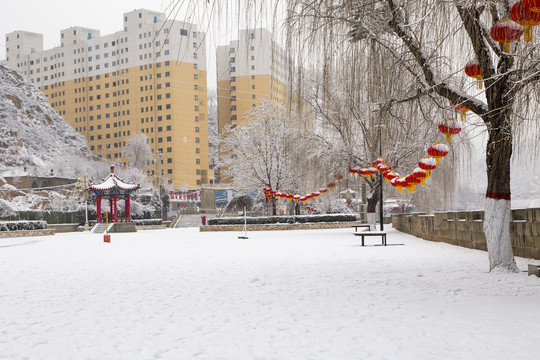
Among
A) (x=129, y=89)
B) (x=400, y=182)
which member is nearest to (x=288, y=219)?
(x=400, y=182)

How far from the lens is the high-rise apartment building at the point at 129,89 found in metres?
89.9

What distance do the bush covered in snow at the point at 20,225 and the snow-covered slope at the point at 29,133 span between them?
85.9 ft

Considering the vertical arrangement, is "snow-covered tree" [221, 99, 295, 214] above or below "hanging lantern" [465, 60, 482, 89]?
above

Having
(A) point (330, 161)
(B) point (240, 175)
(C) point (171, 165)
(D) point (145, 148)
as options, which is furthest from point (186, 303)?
(C) point (171, 165)

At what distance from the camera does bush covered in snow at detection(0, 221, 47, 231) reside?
107 feet

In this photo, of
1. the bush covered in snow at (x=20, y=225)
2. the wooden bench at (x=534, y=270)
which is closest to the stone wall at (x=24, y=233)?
the bush covered in snow at (x=20, y=225)

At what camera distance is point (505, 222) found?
27.9 feet

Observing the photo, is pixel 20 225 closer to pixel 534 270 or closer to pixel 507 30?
pixel 534 270

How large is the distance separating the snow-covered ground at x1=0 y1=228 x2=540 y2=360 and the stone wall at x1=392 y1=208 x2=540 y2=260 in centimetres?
71

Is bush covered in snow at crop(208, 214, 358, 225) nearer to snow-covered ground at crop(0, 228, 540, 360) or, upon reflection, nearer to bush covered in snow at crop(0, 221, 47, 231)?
bush covered in snow at crop(0, 221, 47, 231)

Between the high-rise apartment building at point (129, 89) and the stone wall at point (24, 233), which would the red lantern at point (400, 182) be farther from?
the high-rise apartment building at point (129, 89)

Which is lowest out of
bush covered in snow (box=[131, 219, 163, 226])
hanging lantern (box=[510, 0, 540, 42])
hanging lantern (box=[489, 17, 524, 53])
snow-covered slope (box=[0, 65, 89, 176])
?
bush covered in snow (box=[131, 219, 163, 226])

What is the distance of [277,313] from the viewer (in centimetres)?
615

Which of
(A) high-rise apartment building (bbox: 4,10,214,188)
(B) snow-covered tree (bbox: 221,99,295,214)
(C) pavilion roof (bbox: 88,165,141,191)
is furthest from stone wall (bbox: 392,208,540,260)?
(A) high-rise apartment building (bbox: 4,10,214,188)
